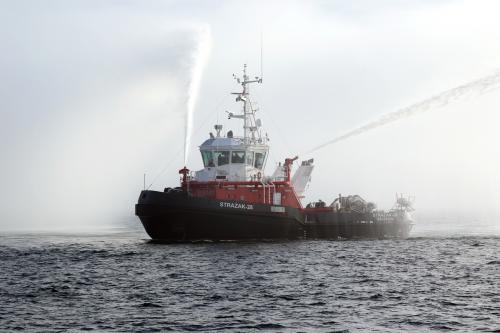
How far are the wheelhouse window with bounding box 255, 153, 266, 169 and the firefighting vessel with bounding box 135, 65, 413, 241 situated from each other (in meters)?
0.08

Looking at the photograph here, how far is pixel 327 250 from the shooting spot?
44.3 meters

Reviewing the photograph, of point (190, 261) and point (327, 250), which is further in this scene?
point (327, 250)

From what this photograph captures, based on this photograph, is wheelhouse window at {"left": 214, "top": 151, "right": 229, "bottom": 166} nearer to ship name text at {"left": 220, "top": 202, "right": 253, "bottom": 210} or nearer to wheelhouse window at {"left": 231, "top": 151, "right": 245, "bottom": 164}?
wheelhouse window at {"left": 231, "top": 151, "right": 245, "bottom": 164}

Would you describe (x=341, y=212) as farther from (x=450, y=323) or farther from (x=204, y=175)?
(x=450, y=323)

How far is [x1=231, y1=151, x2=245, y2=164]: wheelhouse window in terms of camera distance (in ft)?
168

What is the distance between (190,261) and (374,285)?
11997 millimetres

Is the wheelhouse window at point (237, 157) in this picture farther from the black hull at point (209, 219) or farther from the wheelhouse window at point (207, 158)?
the black hull at point (209, 219)

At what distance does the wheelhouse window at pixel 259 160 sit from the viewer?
172ft

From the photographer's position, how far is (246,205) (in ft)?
156

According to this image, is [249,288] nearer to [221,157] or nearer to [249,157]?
[221,157]

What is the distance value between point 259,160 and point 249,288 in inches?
976

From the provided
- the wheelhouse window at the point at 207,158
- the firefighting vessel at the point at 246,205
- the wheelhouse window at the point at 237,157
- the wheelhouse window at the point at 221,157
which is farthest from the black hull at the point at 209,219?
the wheelhouse window at the point at 207,158

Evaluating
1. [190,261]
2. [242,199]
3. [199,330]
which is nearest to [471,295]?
[199,330]

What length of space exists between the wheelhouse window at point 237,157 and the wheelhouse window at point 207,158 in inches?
66.1
